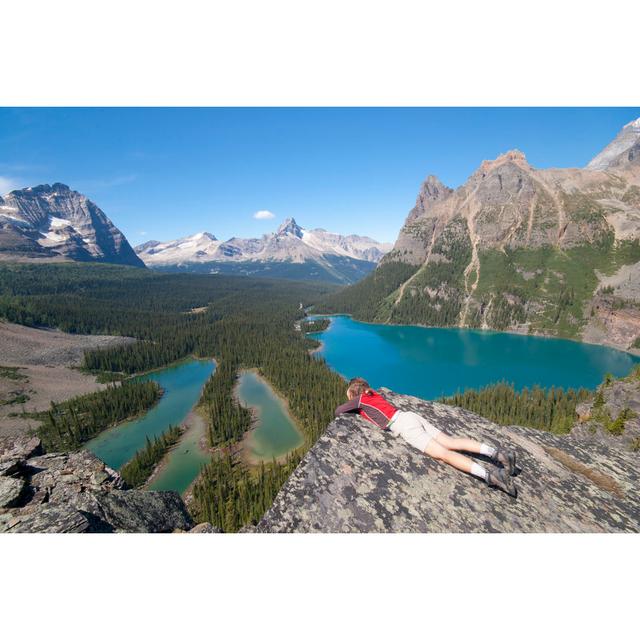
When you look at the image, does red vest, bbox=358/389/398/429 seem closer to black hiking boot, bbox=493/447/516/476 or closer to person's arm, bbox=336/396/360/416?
person's arm, bbox=336/396/360/416

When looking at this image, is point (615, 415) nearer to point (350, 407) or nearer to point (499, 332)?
point (350, 407)

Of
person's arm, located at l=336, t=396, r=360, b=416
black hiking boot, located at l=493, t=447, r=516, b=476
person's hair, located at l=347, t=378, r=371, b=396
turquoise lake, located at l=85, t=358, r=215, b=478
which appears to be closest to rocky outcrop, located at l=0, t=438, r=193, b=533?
person's arm, located at l=336, t=396, r=360, b=416

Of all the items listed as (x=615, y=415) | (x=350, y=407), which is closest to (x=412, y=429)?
(x=350, y=407)

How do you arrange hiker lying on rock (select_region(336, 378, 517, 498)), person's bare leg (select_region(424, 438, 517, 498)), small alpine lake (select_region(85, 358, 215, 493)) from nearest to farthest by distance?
person's bare leg (select_region(424, 438, 517, 498)) < hiker lying on rock (select_region(336, 378, 517, 498)) < small alpine lake (select_region(85, 358, 215, 493))

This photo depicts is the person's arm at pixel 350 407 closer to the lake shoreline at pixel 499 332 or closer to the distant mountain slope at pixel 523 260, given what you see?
the lake shoreline at pixel 499 332

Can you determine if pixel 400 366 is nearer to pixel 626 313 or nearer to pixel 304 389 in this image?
pixel 304 389

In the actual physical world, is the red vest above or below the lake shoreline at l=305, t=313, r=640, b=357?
above
